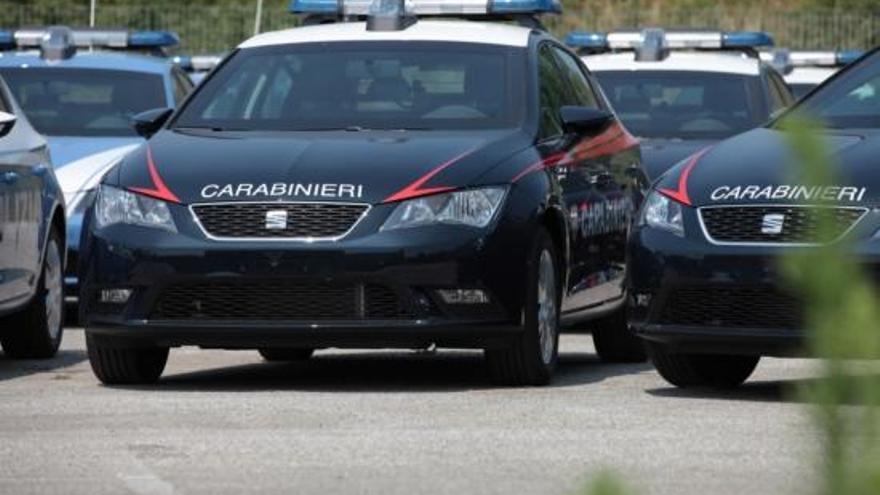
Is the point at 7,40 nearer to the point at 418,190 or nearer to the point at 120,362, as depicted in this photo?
the point at 120,362

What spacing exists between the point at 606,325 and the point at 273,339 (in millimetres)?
2413

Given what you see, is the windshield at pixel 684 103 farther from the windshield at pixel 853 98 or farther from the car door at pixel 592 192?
the windshield at pixel 853 98

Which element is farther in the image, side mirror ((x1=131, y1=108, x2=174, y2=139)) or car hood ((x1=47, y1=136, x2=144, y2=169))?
car hood ((x1=47, y1=136, x2=144, y2=169))

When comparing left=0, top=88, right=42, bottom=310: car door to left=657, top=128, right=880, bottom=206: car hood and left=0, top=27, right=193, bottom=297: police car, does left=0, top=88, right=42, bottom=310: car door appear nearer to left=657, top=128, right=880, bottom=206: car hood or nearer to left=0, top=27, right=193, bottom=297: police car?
left=657, top=128, right=880, bottom=206: car hood

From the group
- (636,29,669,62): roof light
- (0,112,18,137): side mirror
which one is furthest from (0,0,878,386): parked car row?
(636,29,669,62): roof light

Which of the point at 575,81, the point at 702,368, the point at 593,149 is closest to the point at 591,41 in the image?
the point at 575,81

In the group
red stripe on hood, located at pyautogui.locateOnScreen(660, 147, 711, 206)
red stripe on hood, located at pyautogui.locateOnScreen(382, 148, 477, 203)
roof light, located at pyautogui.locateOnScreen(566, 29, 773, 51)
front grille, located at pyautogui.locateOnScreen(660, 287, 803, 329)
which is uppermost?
red stripe on hood, located at pyautogui.locateOnScreen(660, 147, 711, 206)

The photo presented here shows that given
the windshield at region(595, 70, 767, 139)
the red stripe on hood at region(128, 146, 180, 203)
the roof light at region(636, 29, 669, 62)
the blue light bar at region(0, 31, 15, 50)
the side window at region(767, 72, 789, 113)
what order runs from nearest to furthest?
the red stripe on hood at region(128, 146, 180, 203)
the windshield at region(595, 70, 767, 139)
the side window at region(767, 72, 789, 113)
the roof light at region(636, 29, 669, 62)
the blue light bar at region(0, 31, 15, 50)

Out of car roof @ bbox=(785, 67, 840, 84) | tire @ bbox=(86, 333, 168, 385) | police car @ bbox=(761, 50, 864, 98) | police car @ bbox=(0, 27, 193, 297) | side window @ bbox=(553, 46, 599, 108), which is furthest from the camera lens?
car roof @ bbox=(785, 67, 840, 84)

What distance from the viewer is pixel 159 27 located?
1689 inches

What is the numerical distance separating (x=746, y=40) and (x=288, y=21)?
2570 centimetres

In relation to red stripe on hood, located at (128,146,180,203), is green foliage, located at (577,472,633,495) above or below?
above

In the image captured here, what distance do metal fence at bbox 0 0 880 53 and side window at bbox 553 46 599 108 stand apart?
31.5 metres

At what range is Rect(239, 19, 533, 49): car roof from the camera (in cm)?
993
